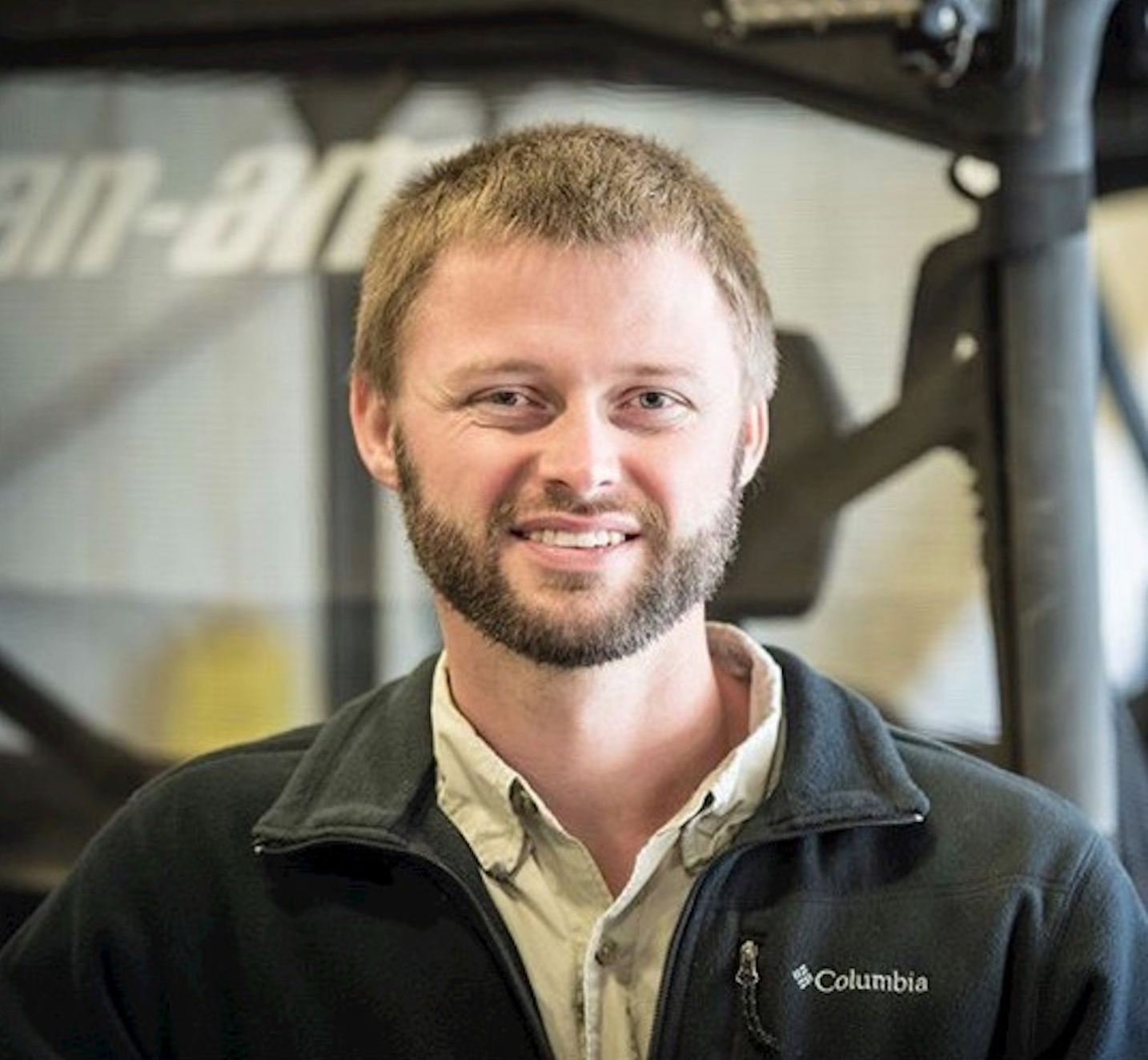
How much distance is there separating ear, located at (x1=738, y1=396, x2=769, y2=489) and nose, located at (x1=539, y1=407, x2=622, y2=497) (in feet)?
0.38

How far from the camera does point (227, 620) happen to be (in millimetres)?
2402

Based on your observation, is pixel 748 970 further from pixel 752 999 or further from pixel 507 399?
pixel 507 399

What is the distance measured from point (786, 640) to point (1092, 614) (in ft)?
1.07

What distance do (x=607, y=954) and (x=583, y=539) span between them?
0.79 feet

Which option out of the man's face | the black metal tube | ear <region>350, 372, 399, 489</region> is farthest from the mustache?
the black metal tube

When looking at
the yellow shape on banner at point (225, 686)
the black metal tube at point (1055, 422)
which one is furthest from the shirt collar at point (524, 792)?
the yellow shape on banner at point (225, 686)

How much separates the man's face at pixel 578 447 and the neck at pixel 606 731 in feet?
0.13

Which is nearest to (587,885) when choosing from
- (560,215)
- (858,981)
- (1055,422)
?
(858,981)

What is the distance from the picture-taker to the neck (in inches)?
51.7

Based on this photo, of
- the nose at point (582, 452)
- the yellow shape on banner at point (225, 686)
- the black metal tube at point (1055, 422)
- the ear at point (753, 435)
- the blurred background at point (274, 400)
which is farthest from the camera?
the yellow shape on banner at point (225, 686)

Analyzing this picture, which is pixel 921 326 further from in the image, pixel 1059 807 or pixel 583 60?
pixel 1059 807

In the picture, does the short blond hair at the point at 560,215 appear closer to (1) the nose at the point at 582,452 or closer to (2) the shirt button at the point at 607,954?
(1) the nose at the point at 582,452

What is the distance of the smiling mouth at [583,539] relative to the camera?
1.25 metres

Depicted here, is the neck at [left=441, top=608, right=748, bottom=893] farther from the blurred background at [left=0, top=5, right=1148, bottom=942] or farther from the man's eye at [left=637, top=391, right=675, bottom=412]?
the blurred background at [left=0, top=5, right=1148, bottom=942]
